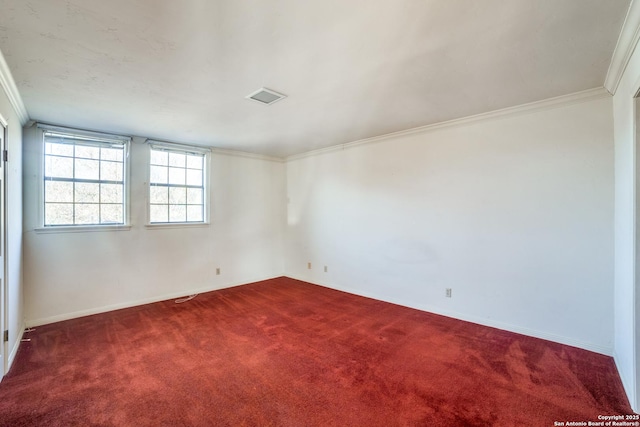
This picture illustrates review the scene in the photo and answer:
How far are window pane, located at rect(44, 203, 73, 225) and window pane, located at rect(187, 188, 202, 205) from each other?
1.54 meters

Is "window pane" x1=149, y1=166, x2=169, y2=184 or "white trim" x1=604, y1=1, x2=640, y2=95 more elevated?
"white trim" x1=604, y1=1, x2=640, y2=95

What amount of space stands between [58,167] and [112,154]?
0.63 m

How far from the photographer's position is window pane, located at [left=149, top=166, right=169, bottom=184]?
14.4 ft

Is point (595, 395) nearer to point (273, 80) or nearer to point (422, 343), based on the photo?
point (422, 343)

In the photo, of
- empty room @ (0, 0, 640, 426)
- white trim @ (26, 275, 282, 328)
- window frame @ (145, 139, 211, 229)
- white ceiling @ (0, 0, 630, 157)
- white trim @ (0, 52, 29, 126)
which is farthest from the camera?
window frame @ (145, 139, 211, 229)

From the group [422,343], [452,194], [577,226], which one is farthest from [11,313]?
[577,226]

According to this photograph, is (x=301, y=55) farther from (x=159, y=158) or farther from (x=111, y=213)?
(x=111, y=213)

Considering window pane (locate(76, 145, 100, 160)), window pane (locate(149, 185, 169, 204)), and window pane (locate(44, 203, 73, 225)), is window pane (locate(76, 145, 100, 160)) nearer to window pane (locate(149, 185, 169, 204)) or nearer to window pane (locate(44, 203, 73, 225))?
window pane (locate(44, 203, 73, 225))

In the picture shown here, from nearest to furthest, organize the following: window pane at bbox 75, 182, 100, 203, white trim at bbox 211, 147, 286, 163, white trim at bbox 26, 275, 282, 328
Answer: white trim at bbox 26, 275, 282, 328 → window pane at bbox 75, 182, 100, 203 → white trim at bbox 211, 147, 286, 163

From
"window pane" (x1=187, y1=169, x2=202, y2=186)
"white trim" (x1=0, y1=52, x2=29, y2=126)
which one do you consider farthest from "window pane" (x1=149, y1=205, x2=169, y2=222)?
"white trim" (x1=0, y1=52, x2=29, y2=126)

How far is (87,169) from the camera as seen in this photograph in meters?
3.85

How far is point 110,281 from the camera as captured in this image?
398 centimetres

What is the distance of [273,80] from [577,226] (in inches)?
129

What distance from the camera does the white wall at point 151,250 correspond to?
3486 mm
